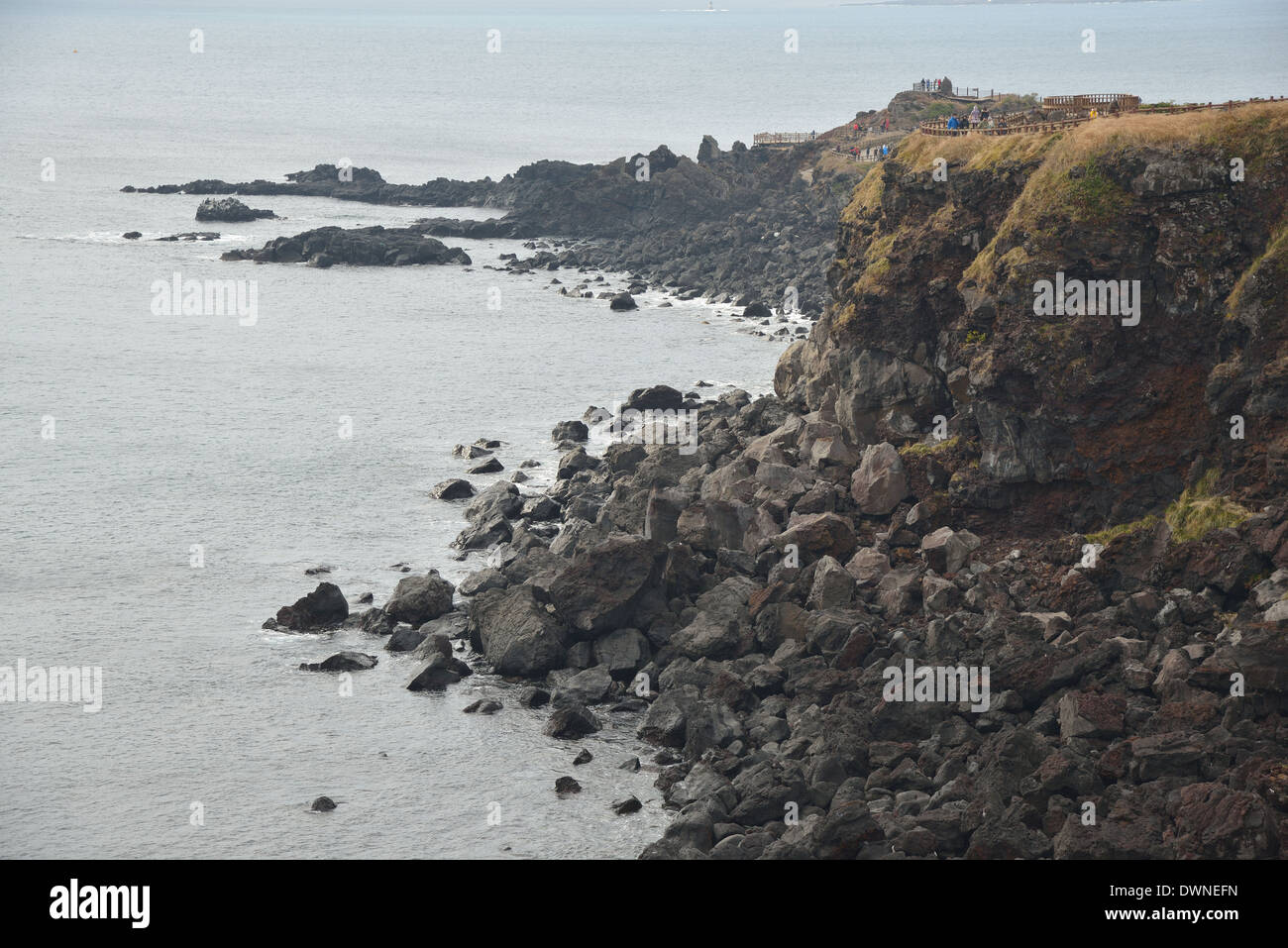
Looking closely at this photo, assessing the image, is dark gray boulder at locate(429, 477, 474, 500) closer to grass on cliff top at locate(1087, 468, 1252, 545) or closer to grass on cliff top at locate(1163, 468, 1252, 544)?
grass on cliff top at locate(1087, 468, 1252, 545)

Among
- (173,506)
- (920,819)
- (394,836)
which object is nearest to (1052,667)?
(920,819)

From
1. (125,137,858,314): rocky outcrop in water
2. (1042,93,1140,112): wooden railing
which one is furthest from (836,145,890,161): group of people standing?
(1042,93,1140,112): wooden railing

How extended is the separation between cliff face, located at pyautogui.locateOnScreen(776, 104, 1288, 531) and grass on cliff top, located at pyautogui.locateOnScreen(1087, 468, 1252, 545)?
0.58 meters

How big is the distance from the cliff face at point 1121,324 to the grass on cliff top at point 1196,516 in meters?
0.58

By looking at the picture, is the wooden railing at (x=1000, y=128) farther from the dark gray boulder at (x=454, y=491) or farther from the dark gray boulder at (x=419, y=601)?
A: the dark gray boulder at (x=419, y=601)

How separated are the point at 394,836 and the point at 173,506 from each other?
33.9 meters

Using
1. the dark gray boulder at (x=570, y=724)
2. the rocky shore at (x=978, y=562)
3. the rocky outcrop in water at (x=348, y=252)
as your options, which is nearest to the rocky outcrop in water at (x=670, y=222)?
the rocky outcrop in water at (x=348, y=252)

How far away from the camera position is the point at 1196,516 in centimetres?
4753

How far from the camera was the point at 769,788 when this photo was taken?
39.1 m

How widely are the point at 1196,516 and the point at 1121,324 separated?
25.1 ft

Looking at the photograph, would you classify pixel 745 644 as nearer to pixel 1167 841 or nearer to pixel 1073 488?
pixel 1073 488

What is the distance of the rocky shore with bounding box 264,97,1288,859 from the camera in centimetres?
3741

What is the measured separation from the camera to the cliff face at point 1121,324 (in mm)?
48250

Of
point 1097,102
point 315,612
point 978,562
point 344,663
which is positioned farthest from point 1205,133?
point 315,612
